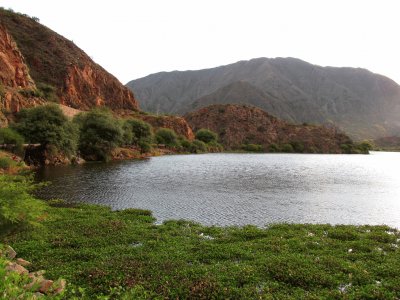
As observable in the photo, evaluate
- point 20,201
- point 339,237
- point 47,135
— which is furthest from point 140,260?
point 47,135

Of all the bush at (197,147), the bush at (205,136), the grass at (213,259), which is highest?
the grass at (213,259)

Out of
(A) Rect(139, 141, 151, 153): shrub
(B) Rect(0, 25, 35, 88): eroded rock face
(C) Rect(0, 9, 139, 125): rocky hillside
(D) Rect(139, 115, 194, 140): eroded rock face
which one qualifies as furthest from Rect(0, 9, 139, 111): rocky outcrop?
(A) Rect(139, 141, 151, 153): shrub

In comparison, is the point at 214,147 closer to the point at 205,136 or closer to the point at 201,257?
the point at 205,136

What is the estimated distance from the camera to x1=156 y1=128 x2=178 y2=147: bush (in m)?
137

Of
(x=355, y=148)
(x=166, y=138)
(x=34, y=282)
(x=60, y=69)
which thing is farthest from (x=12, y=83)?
(x=355, y=148)

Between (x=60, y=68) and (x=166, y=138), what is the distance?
1959 inches

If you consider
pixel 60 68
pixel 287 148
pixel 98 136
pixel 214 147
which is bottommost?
pixel 287 148

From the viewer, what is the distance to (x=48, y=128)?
62.9 m

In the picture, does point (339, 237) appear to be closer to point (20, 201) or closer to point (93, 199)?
point (20, 201)

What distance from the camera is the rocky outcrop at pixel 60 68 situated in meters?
126

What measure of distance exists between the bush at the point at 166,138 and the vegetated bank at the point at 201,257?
116 m

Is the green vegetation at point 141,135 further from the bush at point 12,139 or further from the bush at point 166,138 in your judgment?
the bush at point 12,139

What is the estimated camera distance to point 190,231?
2080cm

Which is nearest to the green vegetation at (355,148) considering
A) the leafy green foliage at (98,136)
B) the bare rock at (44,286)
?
the leafy green foliage at (98,136)
